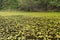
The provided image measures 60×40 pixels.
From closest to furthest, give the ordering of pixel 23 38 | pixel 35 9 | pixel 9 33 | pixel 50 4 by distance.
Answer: pixel 23 38 < pixel 9 33 < pixel 50 4 < pixel 35 9

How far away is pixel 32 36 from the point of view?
211cm

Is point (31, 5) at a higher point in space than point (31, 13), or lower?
higher

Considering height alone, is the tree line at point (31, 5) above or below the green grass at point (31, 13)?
above

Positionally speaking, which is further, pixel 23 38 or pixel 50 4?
pixel 50 4

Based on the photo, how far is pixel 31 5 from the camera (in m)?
3.63

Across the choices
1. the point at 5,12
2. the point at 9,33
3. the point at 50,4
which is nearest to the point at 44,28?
the point at 9,33

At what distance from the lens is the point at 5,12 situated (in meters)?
3.55

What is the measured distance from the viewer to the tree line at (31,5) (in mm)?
3431

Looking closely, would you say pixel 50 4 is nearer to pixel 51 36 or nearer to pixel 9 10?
pixel 9 10

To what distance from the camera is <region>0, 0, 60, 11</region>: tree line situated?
135 inches

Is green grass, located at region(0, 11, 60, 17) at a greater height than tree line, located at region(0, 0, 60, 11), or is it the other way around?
tree line, located at region(0, 0, 60, 11)

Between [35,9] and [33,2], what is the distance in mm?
179

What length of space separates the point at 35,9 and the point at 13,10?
0.47 metres

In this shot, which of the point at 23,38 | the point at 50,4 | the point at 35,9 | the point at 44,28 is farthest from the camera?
the point at 35,9
